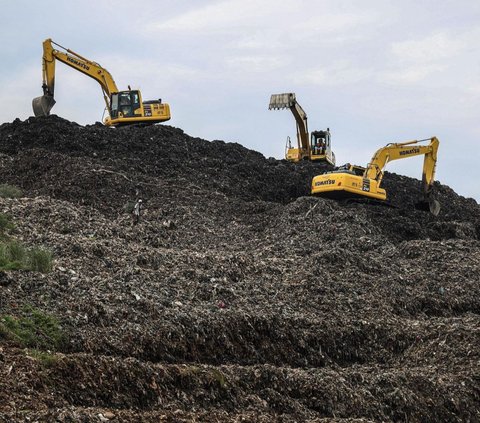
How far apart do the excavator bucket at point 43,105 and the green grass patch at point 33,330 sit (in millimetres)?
21745

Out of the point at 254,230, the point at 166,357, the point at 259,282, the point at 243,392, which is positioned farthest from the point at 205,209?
the point at 243,392

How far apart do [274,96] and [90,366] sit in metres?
23.8

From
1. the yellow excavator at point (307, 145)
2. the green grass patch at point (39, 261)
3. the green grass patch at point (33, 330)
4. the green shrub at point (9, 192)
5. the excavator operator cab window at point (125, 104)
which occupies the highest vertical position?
the excavator operator cab window at point (125, 104)

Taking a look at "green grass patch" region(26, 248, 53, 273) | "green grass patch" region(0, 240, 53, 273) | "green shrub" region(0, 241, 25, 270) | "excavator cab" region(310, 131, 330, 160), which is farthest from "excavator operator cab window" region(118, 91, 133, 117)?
"green grass patch" region(26, 248, 53, 273)

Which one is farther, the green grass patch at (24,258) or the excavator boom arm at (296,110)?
the excavator boom arm at (296,110)

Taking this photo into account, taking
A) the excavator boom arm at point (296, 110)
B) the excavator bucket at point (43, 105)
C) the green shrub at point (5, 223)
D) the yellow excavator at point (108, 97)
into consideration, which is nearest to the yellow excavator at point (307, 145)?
the excavator boom arm at point (296, 110)

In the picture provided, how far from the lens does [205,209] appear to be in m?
25.5

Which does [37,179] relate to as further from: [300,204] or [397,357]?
[397,357]

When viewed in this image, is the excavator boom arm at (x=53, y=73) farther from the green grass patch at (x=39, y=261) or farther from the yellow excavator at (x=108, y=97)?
the green grass patch at (x=39, y=261)

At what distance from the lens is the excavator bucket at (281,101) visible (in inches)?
1334

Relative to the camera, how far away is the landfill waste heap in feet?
37.3

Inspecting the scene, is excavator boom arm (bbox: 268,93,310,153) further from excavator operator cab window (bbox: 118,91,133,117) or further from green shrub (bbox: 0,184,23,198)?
green shrub (bbox: 0,184,23,198)

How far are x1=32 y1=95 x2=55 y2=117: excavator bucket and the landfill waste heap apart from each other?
407cm

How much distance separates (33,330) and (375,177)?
17.6m
